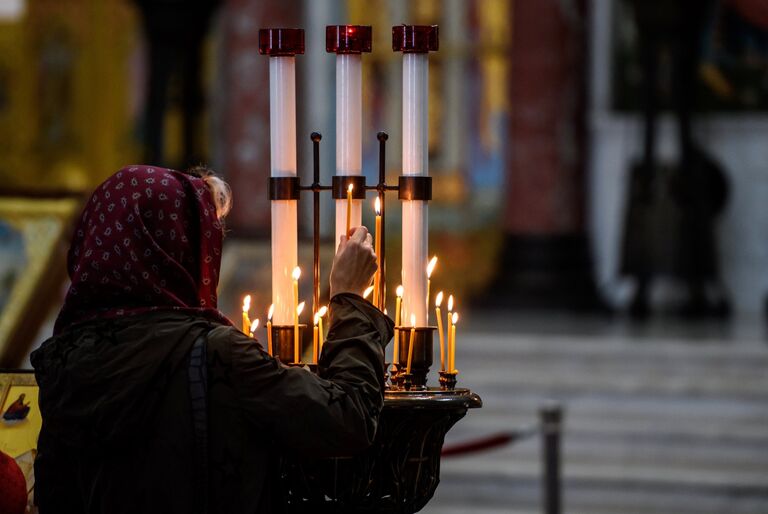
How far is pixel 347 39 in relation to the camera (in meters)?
2.53

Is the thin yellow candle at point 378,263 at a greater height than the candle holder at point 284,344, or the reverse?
the thin yellow candle at point 378,263

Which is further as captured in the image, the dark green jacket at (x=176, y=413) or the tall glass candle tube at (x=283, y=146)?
the tall glass candle tube at (x=283, y=146)

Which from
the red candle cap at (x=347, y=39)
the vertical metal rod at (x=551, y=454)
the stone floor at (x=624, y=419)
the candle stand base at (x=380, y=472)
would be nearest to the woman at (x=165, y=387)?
the candle stand base at (x=380, y=472)

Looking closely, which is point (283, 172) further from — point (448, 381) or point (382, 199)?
point (448, 381)

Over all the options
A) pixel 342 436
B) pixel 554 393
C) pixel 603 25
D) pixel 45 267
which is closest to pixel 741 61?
pixel 603 25

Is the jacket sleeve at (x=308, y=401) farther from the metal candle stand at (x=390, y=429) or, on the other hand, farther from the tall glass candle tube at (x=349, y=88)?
the tall glass candle tube at (x=349, y=88)

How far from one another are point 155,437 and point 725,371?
20.2 feet

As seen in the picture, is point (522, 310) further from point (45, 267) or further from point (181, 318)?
point (181, 318)

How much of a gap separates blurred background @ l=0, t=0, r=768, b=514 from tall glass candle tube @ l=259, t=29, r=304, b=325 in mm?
2438

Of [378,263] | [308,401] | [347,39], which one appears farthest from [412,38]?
[308,401]

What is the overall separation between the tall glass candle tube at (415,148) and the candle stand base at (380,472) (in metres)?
0.17

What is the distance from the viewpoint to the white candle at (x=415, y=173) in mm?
2521

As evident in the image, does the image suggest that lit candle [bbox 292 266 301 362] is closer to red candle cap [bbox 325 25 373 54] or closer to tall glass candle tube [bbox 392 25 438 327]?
tall glass candle tube [bbox 392 25 438 327]

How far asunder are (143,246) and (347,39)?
524mm
